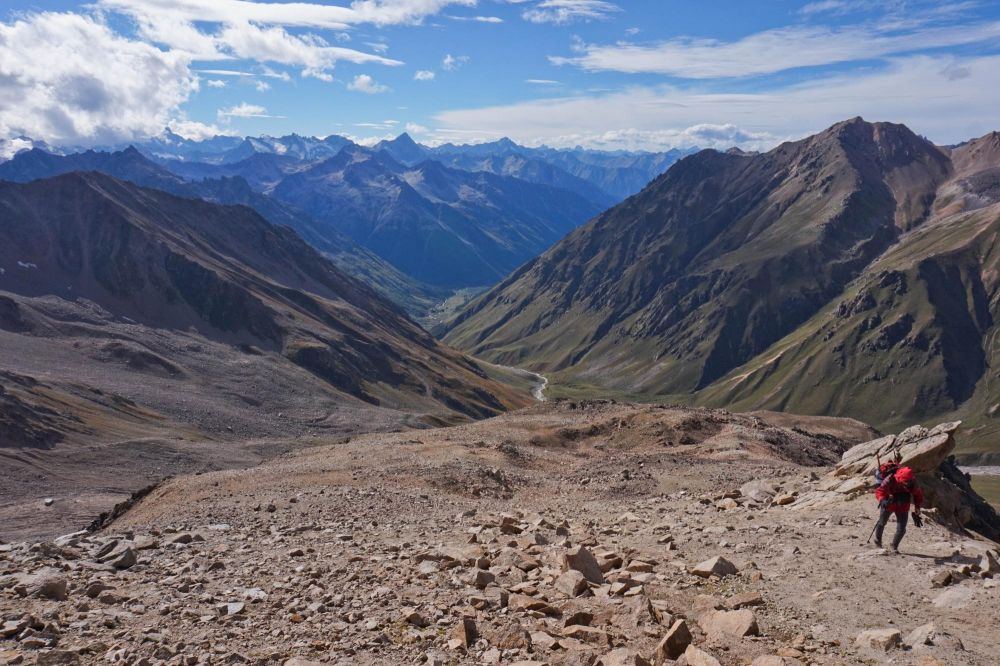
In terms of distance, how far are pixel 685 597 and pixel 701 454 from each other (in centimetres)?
3258

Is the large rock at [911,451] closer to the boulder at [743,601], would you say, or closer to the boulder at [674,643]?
the boulder at [743,601]

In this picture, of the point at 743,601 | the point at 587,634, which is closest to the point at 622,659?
the point at 587,634

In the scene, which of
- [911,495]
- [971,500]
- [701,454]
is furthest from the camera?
[701,454]

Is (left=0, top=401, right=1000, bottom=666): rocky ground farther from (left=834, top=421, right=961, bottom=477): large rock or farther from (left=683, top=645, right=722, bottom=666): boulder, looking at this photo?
(left=834, top=421, right=961, bottom=477): large rock

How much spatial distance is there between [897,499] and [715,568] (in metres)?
6.61

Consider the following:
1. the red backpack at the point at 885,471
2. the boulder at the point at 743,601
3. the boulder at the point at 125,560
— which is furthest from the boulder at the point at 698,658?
the boulder at the point at 125,560

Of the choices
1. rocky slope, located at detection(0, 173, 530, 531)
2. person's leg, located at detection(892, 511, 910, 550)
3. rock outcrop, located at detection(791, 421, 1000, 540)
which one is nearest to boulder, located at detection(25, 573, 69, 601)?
person's leg, located at detection(892, 511, 910, 550)

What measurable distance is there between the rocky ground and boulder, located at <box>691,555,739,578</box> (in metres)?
0.06

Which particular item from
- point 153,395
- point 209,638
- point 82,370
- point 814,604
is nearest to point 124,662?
point 209,638

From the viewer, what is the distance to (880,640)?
14.9 metres

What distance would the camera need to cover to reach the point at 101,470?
9819 centimetres

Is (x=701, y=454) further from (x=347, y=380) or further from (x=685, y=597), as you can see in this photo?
(x=347, y=380)

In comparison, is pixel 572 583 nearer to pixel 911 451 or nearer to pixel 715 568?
pixel 715 568

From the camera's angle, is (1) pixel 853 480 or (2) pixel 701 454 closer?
(1) pixel 853 480
